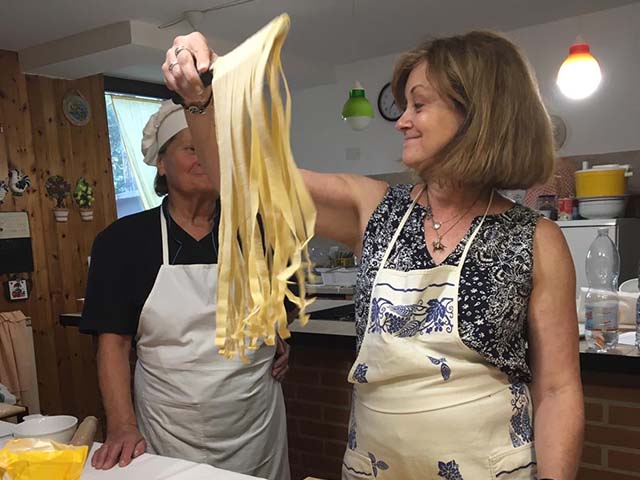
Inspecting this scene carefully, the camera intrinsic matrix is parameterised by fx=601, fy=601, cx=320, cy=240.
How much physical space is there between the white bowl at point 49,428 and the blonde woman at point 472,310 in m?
0.60

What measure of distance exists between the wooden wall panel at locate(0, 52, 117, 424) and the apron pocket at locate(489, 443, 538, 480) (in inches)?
170

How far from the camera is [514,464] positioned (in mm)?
1079

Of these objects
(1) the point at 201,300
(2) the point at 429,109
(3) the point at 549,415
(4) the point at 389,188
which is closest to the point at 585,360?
(3) the point at 549,415

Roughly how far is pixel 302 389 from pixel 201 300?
84cm

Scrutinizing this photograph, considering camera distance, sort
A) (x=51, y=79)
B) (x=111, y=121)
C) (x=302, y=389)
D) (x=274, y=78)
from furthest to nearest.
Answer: (x=111, y=121) < (x=51, y=79) < (x=302, y=389) < (x=274, y=78)

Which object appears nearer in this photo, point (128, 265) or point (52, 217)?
point (128, 265)

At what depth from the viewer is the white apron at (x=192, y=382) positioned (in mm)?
1583

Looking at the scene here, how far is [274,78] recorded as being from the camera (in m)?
0.72

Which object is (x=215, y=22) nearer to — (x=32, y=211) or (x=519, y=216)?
(x=32, y=211)

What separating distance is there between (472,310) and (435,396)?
0.17 m

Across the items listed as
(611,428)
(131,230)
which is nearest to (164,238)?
(131,230)

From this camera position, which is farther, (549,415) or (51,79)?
(51,79)

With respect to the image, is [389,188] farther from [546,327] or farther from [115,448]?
[115,448]

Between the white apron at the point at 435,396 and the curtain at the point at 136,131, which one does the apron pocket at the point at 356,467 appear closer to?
the white apron at the point at 435,396
